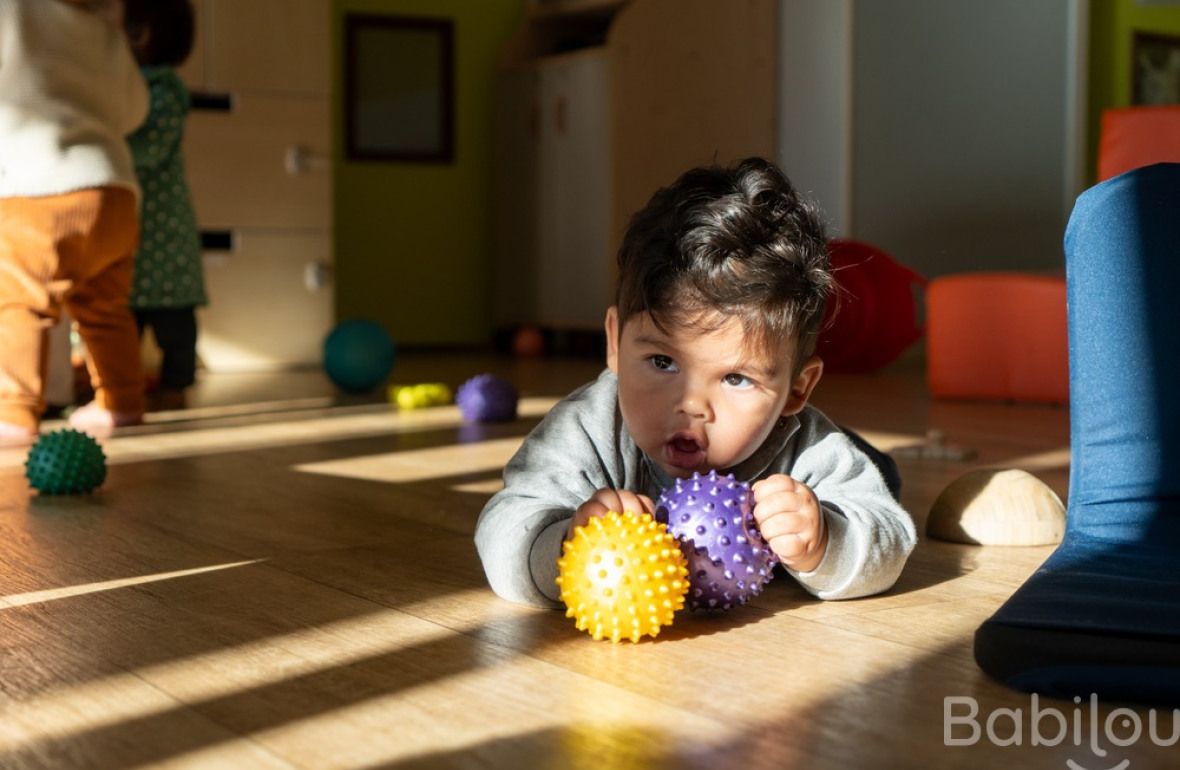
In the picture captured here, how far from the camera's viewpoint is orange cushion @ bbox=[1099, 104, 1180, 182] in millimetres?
2977

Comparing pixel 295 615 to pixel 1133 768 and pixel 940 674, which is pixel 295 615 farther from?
pixel 1133 768

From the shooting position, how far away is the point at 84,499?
1.75 metres

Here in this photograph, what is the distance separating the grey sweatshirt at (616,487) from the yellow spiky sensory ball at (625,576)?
99 mm

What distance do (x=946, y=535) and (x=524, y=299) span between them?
3625 millimetres

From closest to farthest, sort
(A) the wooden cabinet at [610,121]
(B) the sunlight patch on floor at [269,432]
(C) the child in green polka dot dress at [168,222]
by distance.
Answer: (B) the sunlight patch on floor at [269,432] → (C) the child in green polka dot dress at [168,222] → (A) the wooden cabinet at [610,121]

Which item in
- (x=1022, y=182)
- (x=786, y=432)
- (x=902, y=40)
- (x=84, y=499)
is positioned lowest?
(x=84, y=499)

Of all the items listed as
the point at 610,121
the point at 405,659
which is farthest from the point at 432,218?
the point at 405,659

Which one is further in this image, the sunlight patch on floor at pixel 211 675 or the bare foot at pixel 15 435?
the bare foot at pixel 15 435

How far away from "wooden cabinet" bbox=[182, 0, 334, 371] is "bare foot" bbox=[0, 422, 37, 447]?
1701 millimetres

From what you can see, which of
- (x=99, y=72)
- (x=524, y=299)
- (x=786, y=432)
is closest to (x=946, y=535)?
(x=786, y=432)

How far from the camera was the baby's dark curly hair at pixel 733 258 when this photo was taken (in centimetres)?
112

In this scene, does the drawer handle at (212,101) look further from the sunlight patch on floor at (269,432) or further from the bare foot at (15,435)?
the bare foot at (15,435)

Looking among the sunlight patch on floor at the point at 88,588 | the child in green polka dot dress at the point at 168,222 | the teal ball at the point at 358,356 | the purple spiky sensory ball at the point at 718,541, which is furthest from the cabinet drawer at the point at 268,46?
the purple spiky sensory ball at the point at 718,541

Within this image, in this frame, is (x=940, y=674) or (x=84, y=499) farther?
(x=84, y=499)
